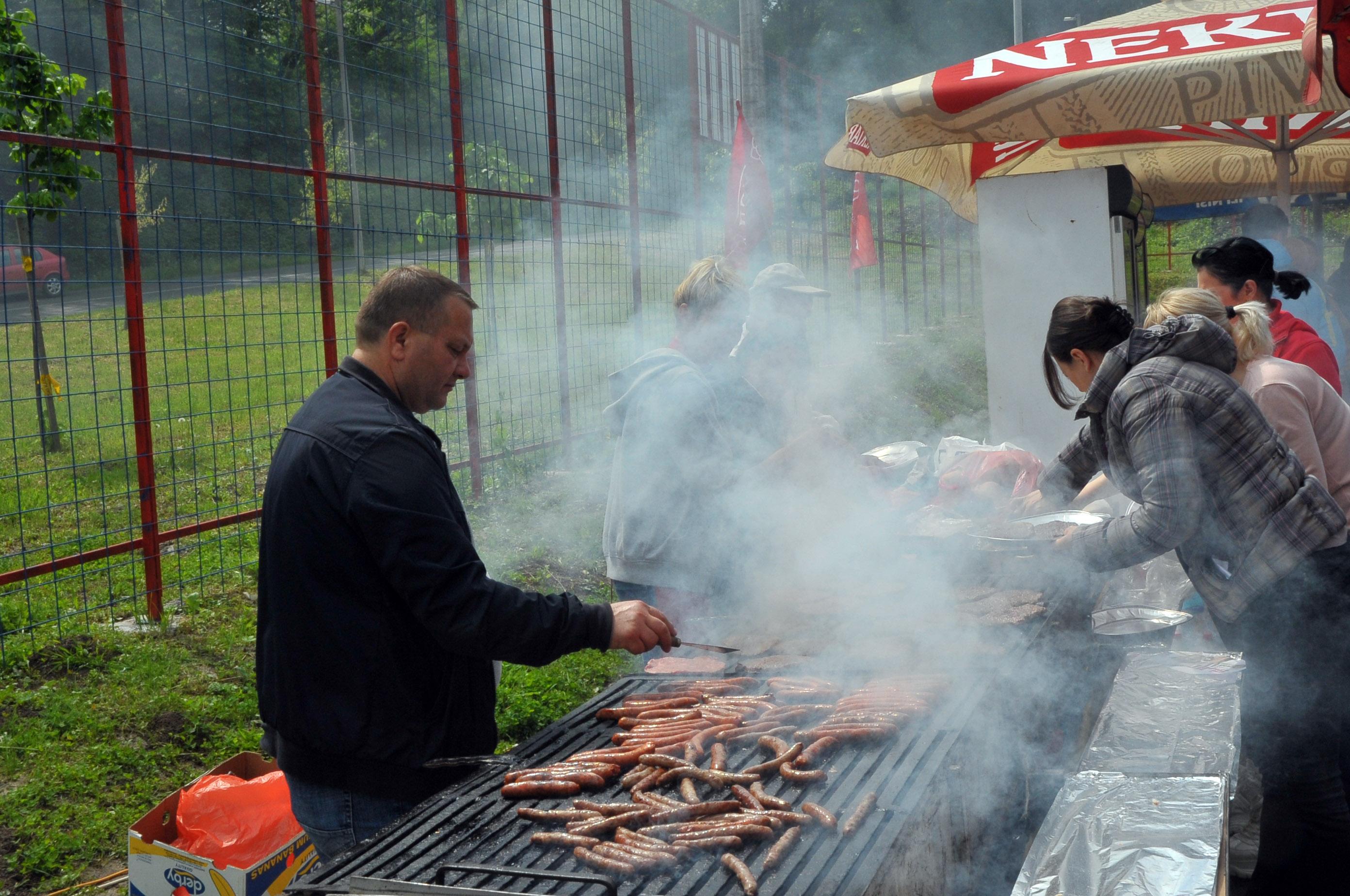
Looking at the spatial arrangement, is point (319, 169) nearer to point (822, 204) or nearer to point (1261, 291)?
point (1261, 291)

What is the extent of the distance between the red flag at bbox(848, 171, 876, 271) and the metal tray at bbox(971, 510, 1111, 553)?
315 inches

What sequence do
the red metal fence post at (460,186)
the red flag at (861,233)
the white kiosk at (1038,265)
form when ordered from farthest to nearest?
1. the red flag at (861,233)
2. the red metal fence post at (460,186)
3. the white kiosk at (1038,265)

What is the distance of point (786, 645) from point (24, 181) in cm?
462

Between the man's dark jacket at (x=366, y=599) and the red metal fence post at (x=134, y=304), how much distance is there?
2.96 metres

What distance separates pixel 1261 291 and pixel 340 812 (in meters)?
4.54

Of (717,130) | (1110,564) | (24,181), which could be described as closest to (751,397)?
(1110,564)

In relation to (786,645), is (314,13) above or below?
above

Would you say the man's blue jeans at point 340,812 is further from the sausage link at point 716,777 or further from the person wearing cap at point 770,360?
the person wearing cap at point 770,360

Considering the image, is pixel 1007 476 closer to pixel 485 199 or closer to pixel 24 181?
pixel 485 199

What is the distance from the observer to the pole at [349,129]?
20.3ft

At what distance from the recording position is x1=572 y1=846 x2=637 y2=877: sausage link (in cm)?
219

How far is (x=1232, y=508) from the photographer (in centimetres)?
337

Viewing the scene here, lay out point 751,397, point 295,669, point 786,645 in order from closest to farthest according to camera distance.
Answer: point 295,669
point 786,645
point 751,397

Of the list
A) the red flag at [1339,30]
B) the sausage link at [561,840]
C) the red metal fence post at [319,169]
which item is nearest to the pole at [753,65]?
the red metal fence post at [319,169]
